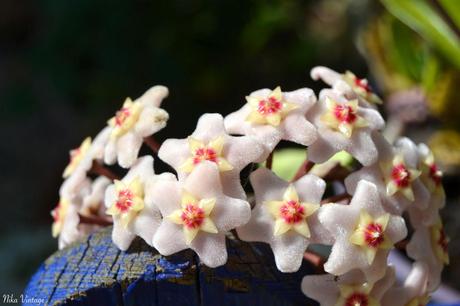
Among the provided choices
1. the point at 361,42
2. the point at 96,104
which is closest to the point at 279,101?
the point at 361,42

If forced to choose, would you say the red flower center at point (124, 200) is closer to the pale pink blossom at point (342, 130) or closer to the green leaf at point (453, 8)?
the pale pink blossom at point (342, 130)

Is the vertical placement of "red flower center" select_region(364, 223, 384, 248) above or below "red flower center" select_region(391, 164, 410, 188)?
below

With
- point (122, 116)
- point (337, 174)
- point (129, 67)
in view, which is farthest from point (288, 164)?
point (129, 67)

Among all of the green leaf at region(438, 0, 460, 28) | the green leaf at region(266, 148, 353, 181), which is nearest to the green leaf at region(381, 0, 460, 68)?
the green leaf at region(438, 0, 460, 28)

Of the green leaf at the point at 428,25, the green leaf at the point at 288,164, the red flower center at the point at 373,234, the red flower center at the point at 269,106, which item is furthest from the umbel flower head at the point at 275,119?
the green leaf at the point at 428,25

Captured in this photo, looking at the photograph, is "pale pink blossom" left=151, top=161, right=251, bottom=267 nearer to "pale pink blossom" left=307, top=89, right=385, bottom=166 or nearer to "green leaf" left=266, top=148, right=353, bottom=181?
"pale pink blossom" left=307, top=89, right=385, bottom=166

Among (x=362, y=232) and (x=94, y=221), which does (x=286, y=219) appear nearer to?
(x=362, y=232)
